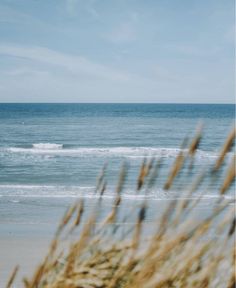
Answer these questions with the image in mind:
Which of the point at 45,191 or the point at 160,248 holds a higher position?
the point at 160,248

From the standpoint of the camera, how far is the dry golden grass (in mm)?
1009

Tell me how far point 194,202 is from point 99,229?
363 mm

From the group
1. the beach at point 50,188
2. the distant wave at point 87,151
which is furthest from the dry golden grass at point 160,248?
the distant wave at point 87,151

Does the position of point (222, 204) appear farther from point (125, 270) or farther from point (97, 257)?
point (97, 257)

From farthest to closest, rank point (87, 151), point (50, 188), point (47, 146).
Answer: point (47, 146), point (87, 151), point (50, 188)

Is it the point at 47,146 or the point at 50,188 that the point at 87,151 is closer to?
the point at 47,146

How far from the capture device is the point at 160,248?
106 centimetres

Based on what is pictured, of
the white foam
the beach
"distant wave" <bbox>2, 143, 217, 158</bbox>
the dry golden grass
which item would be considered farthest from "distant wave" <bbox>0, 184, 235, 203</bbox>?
the white foam

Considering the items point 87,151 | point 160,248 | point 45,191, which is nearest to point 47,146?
point 87,151

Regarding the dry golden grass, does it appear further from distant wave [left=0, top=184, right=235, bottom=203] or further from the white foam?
the white foam

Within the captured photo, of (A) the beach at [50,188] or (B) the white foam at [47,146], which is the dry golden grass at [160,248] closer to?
(A) the beach at [50,188]

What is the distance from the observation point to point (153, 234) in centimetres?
108

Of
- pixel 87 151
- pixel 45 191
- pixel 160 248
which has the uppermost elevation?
pixel 160 248

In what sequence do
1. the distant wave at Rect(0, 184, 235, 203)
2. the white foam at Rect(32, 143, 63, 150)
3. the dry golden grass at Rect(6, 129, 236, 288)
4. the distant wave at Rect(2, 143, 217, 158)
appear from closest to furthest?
the dry golden grass at Rect(6, 129, 236, 288), the distant wave at Rect(0, 184, 235, 203), the distant wave at Rect(2, 143, 217, 158), the white foam at Rect(32, 143, 63, 150)
